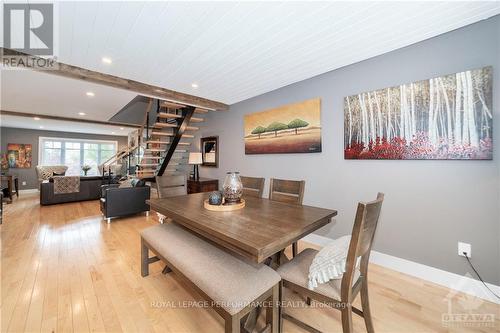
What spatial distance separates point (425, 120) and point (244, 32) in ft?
6.42

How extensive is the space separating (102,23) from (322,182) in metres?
2.94

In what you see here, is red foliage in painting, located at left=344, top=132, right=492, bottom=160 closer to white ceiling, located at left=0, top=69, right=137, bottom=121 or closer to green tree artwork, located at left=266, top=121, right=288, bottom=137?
green tree artwork, located at left=266, top=121, right=288, bottom=137

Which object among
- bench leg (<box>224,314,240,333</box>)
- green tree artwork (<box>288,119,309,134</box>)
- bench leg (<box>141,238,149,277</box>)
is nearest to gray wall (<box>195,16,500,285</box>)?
green tree artwork (<box>288,119,309,134</box>)

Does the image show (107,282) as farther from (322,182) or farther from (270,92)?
(270,92)

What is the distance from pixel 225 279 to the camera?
3.66ft

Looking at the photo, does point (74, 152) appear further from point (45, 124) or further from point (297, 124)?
point (297, 124)

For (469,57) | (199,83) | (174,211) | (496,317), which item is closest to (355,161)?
(469,57)

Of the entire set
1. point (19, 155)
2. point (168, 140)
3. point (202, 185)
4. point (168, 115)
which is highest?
point (168, 115)

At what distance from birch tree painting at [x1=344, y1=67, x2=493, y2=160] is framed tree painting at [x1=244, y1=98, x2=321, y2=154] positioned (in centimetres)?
44

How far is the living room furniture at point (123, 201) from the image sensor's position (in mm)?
3691

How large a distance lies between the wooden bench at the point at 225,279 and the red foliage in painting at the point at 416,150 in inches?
72.6

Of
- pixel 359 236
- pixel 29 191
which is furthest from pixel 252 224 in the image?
pixel 29 191

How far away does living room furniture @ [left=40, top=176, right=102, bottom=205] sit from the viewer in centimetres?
482

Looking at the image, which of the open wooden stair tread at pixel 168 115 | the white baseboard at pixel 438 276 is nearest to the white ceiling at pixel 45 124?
the open wooden stair tread at pixel 168 115
